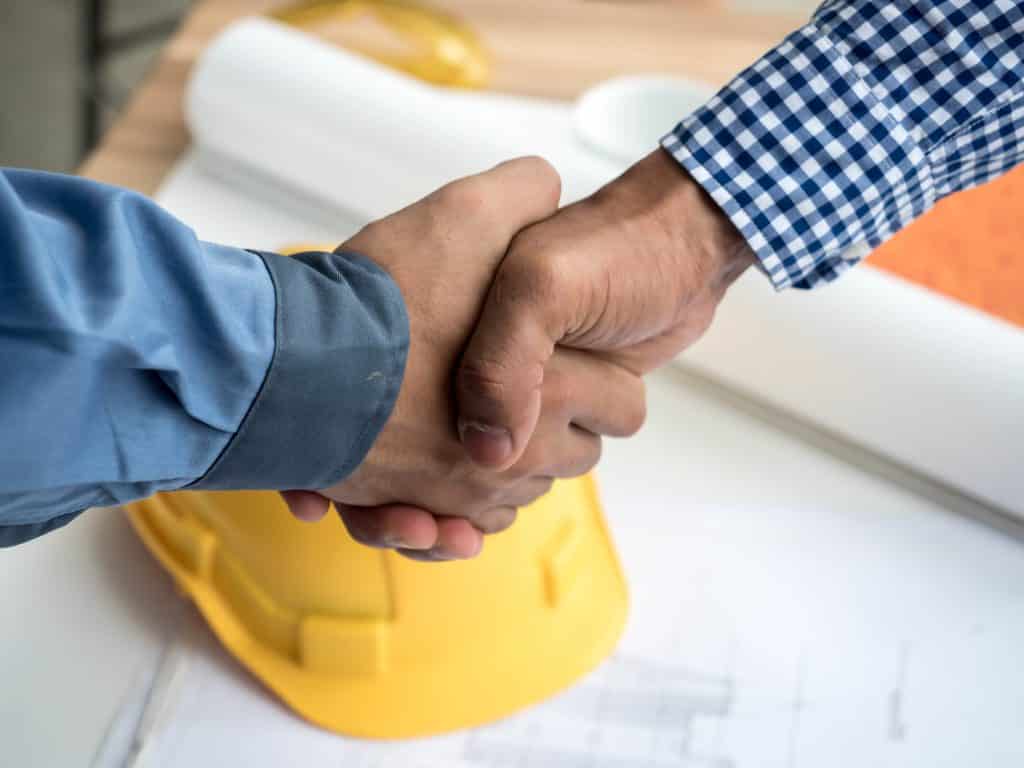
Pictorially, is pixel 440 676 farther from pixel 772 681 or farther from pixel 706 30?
pixel 706 30

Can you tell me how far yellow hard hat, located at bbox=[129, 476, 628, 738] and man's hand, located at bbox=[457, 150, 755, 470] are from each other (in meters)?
0.12

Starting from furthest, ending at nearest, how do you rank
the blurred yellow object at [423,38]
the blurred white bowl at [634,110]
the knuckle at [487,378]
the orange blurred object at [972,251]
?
the blurred yellow object at [423,38] < the blurred white bowl at [634,110] < the orange blurred object at [972,251] < the knuckle at [487,378]

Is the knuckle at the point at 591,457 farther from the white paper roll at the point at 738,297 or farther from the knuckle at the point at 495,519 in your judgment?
the white paper roll at the point at 738,297

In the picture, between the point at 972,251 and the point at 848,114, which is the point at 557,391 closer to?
the point at 848,114

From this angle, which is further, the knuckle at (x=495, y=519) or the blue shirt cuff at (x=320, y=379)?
the knuckle at (x=495, y=519)

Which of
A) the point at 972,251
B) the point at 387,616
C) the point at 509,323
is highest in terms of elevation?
the point at 509,323

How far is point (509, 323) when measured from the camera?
65cm

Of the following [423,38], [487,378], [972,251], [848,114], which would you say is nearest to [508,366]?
[487,378]

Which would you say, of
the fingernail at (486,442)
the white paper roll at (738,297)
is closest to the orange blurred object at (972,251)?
the white paper roll at (738,297)

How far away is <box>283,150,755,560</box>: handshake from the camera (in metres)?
0.66

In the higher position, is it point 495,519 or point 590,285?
point 590,285

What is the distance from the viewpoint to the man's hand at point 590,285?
2.13 ft

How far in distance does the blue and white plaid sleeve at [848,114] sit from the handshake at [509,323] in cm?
3

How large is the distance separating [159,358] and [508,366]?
214 millimetres
